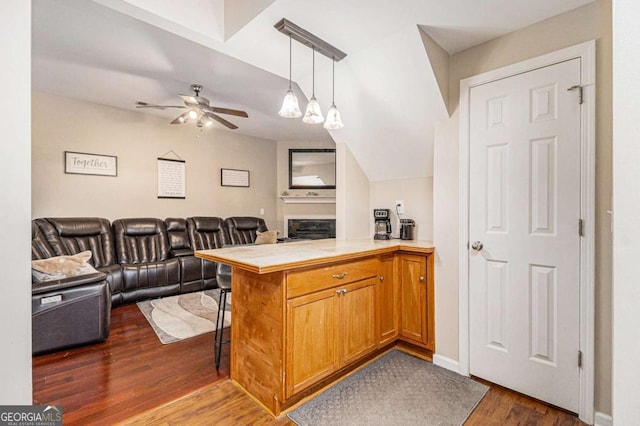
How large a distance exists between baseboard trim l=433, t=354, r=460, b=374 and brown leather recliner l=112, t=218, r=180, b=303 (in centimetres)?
340

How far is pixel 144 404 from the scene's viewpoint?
1.85m

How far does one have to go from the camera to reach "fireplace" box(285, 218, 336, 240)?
Result: 605 cm

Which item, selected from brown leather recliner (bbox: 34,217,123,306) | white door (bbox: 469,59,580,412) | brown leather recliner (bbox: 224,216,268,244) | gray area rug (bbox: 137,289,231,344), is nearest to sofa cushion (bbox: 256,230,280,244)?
brown leather recliner (bbox: 224,216,268,244)

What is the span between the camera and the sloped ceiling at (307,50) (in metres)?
1.79

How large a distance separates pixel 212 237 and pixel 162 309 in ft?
5.50

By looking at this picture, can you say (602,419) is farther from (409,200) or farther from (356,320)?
(409,200)

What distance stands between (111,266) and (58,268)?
1.20 m

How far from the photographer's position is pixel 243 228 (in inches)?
215

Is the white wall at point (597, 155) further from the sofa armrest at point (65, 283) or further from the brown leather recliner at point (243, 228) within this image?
the brown leather recliner at point (243, 228)

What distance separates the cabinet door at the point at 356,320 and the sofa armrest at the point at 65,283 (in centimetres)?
221

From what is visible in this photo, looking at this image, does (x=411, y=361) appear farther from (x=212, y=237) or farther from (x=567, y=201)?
(x=212, y=237)

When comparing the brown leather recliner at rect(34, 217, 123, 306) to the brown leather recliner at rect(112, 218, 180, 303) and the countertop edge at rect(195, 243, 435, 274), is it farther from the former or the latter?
the countertop edge at rect(195, 243, 435, 274)

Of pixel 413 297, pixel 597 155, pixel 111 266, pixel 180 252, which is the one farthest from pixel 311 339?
pixel 180 252

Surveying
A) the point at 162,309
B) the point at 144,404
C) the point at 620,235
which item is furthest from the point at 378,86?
the point at 162,309
